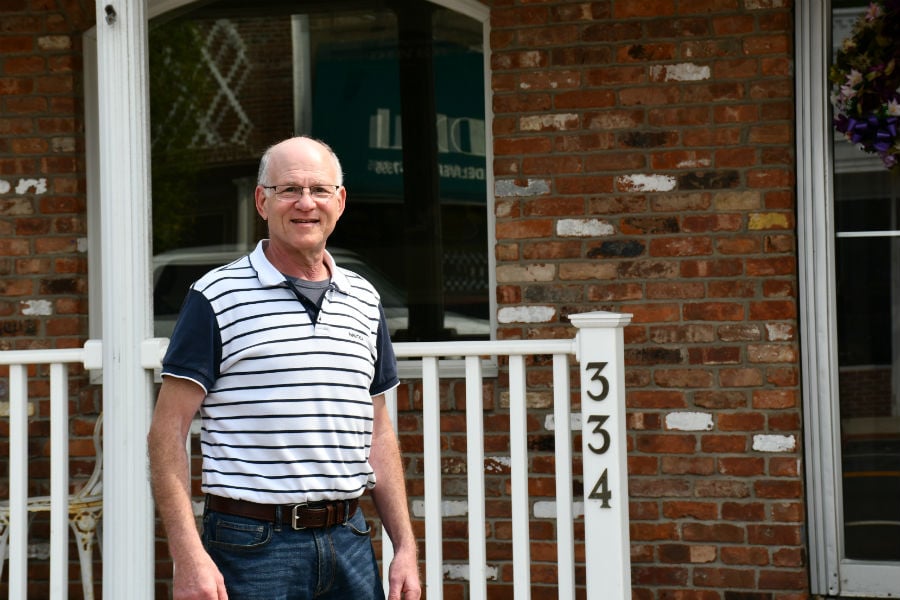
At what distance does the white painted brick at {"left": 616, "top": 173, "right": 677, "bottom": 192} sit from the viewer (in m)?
4.86

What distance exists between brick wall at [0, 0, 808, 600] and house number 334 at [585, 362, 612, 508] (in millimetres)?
1063

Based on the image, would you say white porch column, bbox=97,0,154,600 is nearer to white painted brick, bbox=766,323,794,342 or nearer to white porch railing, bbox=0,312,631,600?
white porch railing, bbox=0,312,631,600

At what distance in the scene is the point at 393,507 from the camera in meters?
3.13

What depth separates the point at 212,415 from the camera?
111 inches

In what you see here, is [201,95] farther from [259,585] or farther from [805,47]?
[259,585]

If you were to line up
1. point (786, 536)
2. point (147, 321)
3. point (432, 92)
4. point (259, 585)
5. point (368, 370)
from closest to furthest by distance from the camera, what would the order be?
point (259, 585)
point (368, 370)
point (147, 321)
point (786, 536)
point (432, 92)

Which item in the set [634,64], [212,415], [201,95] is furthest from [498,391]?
[212,415]

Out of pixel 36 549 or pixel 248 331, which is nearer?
pixel 248 331

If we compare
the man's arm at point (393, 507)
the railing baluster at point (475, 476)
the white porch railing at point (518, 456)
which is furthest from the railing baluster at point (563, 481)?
the man's arm at point (393, 507)

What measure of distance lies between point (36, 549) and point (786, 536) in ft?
10.1

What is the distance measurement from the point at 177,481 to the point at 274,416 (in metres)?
0.25

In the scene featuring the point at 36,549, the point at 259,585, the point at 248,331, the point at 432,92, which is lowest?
the point at 36,549

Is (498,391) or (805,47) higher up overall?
(805,47)

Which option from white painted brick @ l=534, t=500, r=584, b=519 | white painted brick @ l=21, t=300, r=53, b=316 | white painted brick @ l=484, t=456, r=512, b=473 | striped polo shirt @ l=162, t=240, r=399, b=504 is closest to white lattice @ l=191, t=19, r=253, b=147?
white painted brick @ l=21, t=300, r=53, b=316
